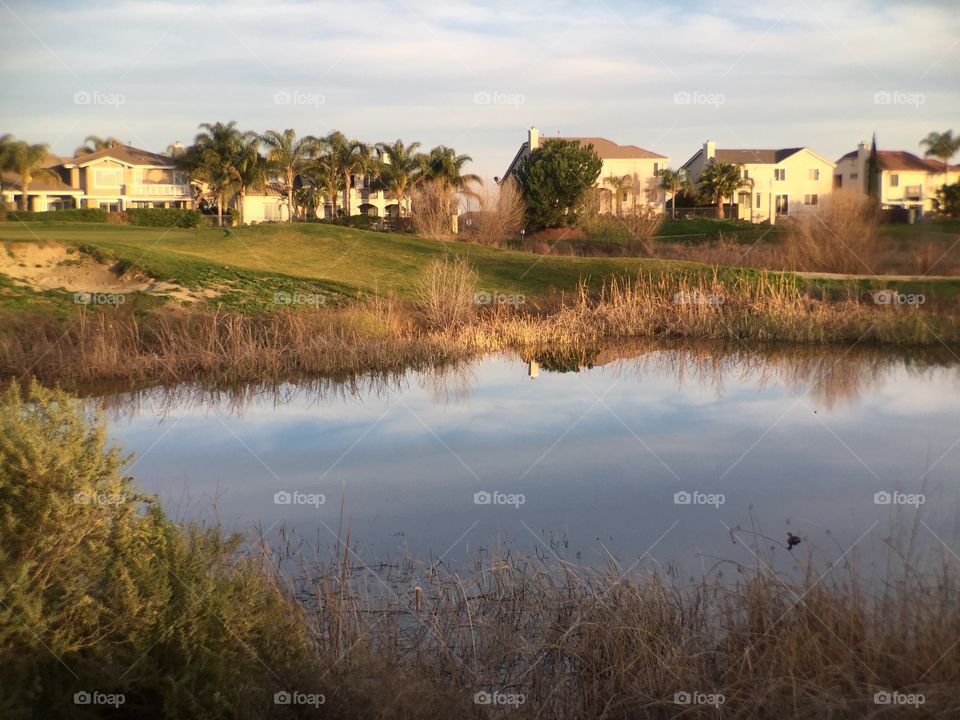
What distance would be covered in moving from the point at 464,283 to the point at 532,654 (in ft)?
51.8

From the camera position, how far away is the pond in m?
7.86

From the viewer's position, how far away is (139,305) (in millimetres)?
19641

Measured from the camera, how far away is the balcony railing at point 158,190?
207 feet

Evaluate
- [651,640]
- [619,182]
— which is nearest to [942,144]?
[619,182]

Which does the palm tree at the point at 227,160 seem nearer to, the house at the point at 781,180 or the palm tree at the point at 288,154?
the palm tree at the point at 288,154

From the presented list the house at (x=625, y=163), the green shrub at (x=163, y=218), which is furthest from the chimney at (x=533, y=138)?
the green shrub at (x=163, y=218)

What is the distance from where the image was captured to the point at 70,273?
23250 millimetres

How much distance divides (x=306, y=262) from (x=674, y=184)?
36755 millimetres

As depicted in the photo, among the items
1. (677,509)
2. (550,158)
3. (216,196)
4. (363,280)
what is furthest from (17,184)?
(677,509)

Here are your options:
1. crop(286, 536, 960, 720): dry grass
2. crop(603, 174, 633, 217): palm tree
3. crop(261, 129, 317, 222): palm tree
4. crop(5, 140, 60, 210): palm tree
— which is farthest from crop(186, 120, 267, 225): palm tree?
crop(286, 536, 960, 720): dry grass

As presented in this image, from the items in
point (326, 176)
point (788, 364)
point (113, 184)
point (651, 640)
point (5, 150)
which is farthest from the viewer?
point (113, 184)

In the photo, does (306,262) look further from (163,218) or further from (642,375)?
(163,218)

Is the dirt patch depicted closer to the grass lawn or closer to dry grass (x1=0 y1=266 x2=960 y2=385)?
the grass lawn

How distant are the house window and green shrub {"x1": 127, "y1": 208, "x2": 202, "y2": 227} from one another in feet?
54.6
